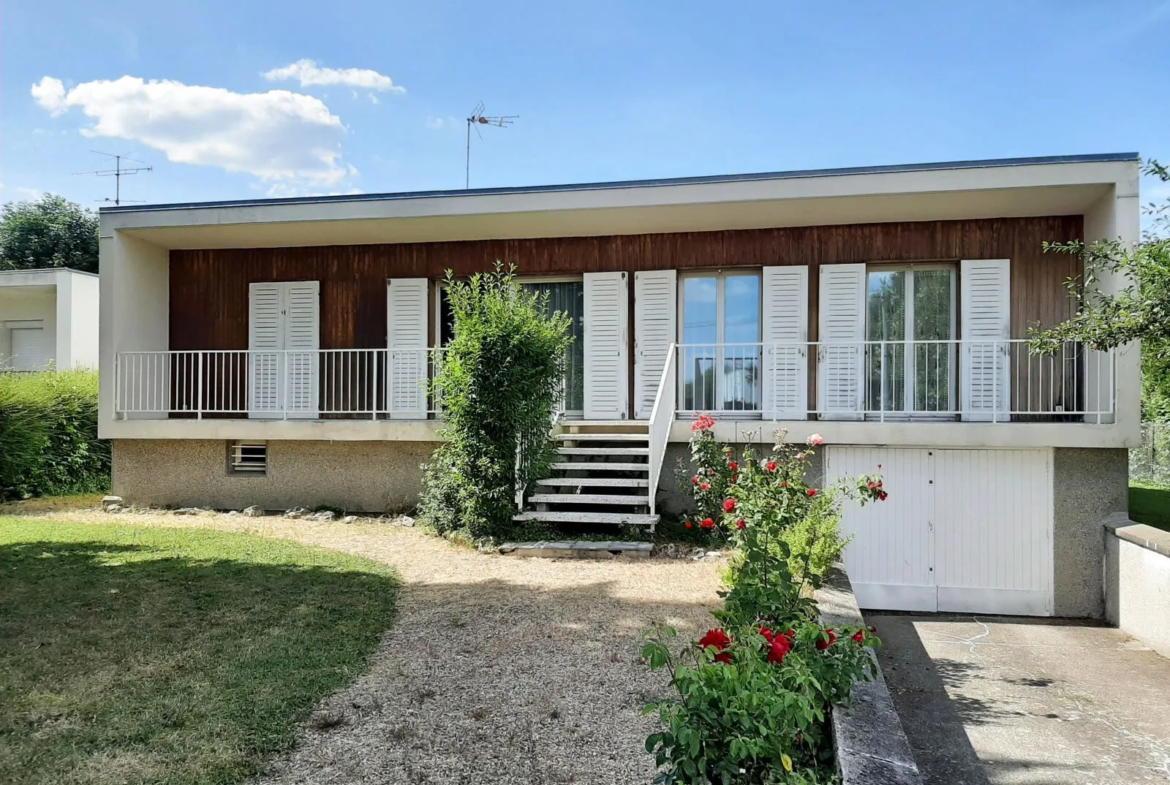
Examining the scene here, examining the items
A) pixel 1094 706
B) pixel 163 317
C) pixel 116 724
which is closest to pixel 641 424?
pixel 1094 706

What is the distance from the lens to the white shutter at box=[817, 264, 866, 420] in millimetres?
8867

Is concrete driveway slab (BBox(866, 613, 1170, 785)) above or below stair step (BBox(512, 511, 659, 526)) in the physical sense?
below

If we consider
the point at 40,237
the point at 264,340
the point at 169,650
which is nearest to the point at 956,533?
the point at 169,650

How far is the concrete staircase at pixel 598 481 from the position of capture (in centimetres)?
753

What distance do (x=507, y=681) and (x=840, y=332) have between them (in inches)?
269

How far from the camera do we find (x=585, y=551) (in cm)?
704


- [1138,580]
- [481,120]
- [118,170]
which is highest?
[118,170]

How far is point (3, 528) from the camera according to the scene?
321 inches

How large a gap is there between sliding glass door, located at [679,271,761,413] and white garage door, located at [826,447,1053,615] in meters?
2.02

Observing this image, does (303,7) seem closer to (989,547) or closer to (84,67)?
(84,67)

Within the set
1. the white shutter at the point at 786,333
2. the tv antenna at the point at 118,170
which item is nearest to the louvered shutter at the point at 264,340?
the white shutter at the point at 786,333

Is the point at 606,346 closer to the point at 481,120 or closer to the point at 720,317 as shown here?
the point at 720,317

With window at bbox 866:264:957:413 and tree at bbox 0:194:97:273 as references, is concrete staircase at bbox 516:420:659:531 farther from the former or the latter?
tree at bbox 0:194:97:273

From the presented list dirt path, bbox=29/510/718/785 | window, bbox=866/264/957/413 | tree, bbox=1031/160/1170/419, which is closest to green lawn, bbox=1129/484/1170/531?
window, bbox=866/264/957/413
